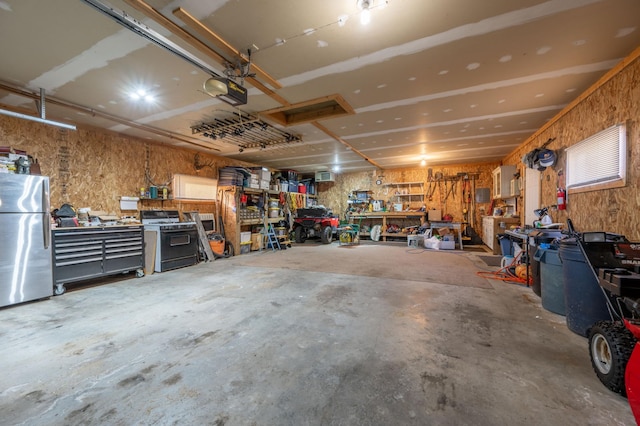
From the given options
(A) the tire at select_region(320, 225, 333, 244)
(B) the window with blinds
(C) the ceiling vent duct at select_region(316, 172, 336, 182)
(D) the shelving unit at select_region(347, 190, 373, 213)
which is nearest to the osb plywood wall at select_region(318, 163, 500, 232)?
(D) the shelving unit at select_region(347, 190, 373, 213)

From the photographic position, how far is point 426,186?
8.77 m

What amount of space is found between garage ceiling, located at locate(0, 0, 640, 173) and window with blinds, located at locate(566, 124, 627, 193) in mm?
697

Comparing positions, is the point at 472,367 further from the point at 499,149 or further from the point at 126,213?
the point at 499,149

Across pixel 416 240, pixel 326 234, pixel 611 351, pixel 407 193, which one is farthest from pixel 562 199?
pixel 326 234

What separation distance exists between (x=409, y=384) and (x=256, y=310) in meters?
1.74

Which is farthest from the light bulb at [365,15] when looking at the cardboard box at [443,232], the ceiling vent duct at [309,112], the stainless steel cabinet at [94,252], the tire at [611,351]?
the cardboard box at [443,232]

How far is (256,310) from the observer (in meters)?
2.74

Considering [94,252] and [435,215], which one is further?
[435,215]

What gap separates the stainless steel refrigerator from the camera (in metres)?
2.92

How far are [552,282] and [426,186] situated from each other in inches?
255

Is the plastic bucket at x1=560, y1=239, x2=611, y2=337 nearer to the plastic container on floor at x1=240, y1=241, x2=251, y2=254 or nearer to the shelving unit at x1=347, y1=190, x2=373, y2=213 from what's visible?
the plastic container on floor at x1=240, y1=241, x2=251, y2=254

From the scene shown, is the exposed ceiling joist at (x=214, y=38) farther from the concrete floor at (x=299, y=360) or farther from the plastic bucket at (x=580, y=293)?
the plastic bucket at (x=580, y=293)

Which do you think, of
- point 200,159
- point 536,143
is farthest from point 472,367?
point 200,159

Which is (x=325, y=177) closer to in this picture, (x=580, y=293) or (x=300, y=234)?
(x=300, y=234)
